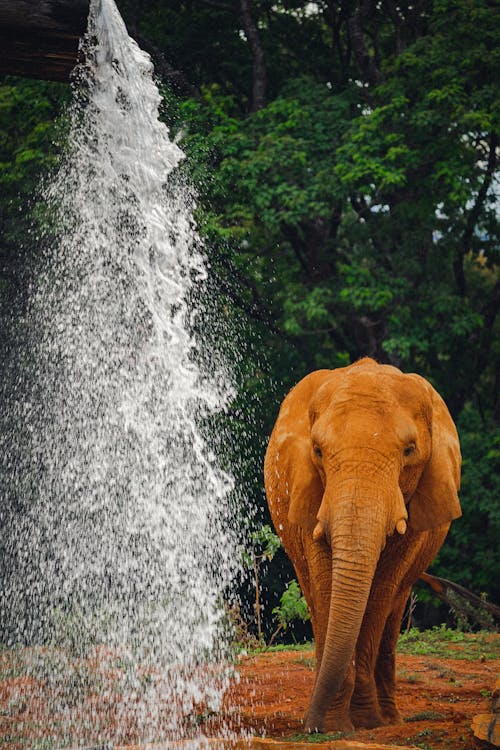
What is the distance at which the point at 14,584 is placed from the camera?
1434 centimetres

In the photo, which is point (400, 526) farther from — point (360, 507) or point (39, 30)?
point (39, 30)

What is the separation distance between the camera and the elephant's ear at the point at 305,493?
19.6ft

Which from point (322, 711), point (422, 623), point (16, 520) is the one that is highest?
point (322, 711)

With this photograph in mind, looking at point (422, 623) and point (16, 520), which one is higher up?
point (16, 520)

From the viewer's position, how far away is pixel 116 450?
13430 millimetres

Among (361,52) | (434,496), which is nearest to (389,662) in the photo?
(434,496)

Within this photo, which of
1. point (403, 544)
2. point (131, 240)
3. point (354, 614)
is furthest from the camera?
point (131, 240)

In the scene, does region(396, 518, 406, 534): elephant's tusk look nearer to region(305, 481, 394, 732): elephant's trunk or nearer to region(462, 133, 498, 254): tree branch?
region(305, 481, 394, 732): elephant's trunk

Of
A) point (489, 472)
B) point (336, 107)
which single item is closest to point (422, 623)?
point (489, 472)

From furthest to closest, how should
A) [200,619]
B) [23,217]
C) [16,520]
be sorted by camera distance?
1. [23,217]
2. [16,520]
3. [200,619]

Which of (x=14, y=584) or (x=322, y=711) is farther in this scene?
(x=14, y=584)

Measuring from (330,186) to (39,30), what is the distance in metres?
11.5

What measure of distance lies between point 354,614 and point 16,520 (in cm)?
989

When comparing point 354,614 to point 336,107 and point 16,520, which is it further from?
point 336,107
